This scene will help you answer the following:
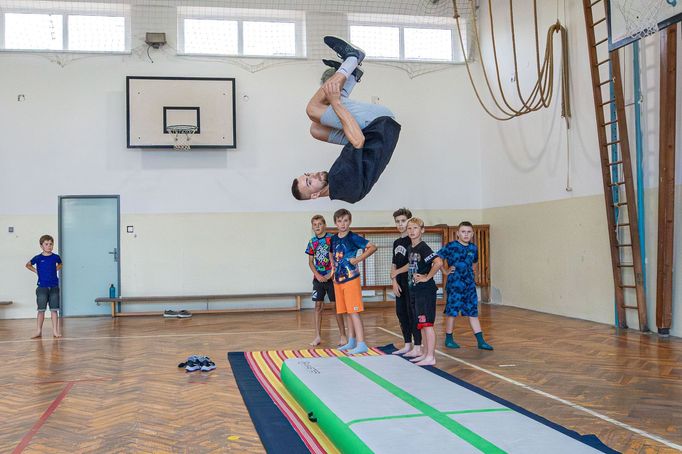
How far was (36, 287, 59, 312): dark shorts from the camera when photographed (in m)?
7.54

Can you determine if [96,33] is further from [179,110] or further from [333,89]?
[333,89]

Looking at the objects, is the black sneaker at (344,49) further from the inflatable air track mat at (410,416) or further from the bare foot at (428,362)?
the bare foot at (428,362)

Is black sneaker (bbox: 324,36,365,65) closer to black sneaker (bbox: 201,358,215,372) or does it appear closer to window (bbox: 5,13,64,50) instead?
black sneaker (bbox: 201,358,215,372)

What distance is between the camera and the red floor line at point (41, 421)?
3.31 m

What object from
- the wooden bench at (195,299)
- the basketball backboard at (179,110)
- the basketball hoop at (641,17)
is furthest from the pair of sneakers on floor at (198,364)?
the basketball backboard at (179,110)

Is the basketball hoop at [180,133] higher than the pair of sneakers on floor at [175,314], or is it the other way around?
the basketball hoop at [180,133]

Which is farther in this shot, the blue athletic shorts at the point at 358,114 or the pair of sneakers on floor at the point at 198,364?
the pair of sneakers on floor at the point at 198,364

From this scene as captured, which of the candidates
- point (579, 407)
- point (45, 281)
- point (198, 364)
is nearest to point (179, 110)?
point (45, 281)

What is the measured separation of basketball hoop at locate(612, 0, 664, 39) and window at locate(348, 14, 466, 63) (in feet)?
14.6

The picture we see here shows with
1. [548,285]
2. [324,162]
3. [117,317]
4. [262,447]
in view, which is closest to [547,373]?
[262,447]

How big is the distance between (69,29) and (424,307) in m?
7.81

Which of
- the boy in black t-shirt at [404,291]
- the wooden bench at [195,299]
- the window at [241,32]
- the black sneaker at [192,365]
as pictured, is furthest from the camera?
the window at [241,32]

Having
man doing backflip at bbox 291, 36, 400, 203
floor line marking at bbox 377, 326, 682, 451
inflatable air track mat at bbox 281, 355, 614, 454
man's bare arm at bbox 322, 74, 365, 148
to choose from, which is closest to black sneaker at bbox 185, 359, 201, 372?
inflatable air track mat at bbox 281, 355, 614, 454

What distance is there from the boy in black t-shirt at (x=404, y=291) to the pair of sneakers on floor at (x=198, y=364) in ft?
5.64
